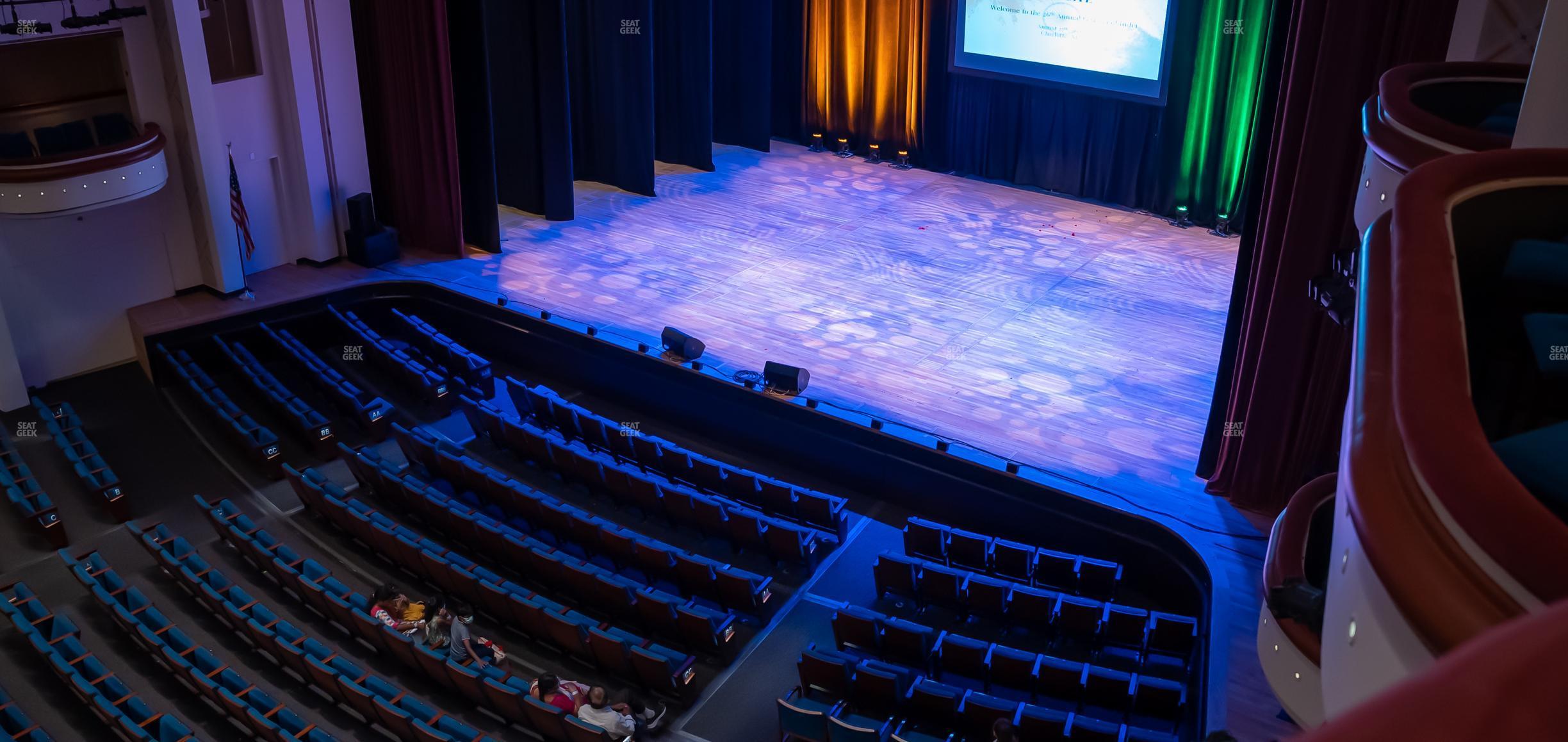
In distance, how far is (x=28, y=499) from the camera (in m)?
8.51

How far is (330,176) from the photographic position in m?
12.4

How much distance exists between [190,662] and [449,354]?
4.40 meters

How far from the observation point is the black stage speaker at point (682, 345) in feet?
33.0

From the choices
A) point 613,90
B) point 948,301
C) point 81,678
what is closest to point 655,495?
point 81,678

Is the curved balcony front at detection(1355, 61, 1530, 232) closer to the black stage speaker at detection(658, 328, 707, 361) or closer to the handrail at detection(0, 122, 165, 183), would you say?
the black stage speaker at detection(658, 328, 707, 361)

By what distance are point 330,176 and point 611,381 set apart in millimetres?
4334

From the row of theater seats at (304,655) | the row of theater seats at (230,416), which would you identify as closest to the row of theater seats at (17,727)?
the row of theater seats at (304,655)

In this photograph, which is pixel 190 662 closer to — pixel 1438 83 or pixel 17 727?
pixel 17 727

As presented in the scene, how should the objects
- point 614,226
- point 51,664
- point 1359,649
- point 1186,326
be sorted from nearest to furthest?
point 1359,649, point 51,664, point 1186,326, point 614,226

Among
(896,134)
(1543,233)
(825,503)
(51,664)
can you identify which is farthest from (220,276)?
(1543,233)

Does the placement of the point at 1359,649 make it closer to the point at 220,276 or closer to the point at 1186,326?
the point at 1186,326

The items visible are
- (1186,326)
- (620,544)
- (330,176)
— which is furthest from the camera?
(330,176)

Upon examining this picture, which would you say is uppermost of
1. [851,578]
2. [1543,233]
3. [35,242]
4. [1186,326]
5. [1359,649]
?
[1543,233]

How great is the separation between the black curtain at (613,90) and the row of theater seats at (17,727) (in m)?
10.1
